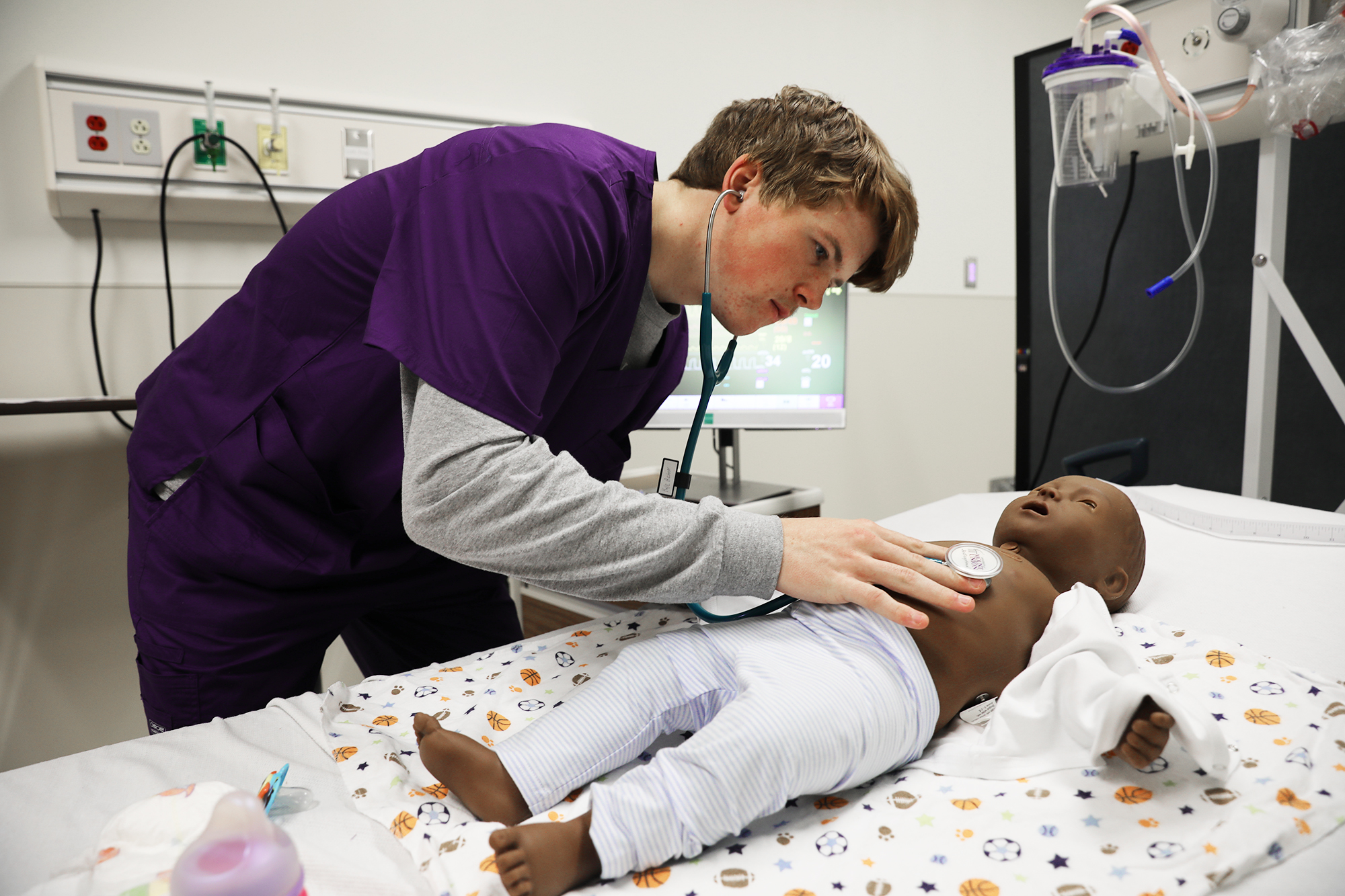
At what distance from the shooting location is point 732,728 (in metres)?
→ 0.80

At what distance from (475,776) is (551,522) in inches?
10.4

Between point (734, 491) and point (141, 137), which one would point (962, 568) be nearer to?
point (734, 491)

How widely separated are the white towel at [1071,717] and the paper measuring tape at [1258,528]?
0.67 meters

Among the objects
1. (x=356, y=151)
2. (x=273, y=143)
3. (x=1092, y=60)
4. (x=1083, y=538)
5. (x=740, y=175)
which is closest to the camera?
(x=740, y=175)

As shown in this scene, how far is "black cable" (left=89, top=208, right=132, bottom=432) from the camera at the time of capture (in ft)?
5.65

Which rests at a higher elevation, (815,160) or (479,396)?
(815,160)

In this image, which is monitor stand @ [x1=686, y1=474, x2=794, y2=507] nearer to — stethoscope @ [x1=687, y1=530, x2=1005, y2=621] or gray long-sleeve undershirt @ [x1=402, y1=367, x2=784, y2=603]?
stethoscope @ [x1=687, y1=530, x2=1005, y2=621]

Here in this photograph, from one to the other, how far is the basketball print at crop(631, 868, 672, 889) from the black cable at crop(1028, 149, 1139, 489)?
195 cm

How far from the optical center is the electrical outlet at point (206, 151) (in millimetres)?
1733

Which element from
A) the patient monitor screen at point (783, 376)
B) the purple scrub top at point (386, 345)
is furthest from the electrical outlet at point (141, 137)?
the patient monitor screen at point (783, 376)

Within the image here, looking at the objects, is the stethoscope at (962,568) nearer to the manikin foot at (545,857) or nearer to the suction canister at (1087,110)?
the manikin foot at (545,857)

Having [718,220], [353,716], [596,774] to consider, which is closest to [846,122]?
[718,220]

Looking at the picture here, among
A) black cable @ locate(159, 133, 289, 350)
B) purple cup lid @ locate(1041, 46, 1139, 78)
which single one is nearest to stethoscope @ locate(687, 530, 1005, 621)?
purple cup lid @ locate(1041, 46, 1139, 78)

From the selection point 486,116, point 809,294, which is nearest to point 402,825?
point 809,294
